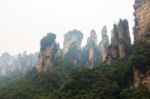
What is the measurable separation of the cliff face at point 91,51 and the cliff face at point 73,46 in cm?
212

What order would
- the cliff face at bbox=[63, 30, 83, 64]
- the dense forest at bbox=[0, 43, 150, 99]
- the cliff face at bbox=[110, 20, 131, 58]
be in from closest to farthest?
1. the dense forest at bbox=[0, 43, 150, 99]
2. the cliff face at bbox=[110, 20, 131, 58]
3. the cliff face at bbox=[63, 30, 83, 64]

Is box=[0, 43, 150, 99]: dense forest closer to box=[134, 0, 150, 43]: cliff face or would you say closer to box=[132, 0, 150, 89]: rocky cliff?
box=[132, 0, 150, 89]: rocky cliff

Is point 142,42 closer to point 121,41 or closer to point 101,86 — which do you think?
point 121,41

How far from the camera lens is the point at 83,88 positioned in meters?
53.9

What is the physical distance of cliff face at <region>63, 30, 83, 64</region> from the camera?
91.4 meters

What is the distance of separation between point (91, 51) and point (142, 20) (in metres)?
28.0

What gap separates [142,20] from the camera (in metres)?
63.5

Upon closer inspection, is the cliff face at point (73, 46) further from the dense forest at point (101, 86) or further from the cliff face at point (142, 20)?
the cliff face at point (142, 20)

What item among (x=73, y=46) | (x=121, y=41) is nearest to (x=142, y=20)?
(x=121, y=41)

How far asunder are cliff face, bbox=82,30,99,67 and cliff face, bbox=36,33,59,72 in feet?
32.7

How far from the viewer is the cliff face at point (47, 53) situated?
7800 centimetres

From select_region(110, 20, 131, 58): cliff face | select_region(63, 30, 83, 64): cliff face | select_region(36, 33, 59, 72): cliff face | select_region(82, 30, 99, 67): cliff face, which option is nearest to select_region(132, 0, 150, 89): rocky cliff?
select_region(110, 20, 131, 58): cliff face

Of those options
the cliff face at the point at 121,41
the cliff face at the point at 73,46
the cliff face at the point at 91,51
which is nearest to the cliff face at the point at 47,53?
the cliff face at the point at 73,46

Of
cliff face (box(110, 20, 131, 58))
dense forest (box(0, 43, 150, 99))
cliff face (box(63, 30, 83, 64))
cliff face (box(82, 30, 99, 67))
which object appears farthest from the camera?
cliff face (box(63, 30, 83, 64))
